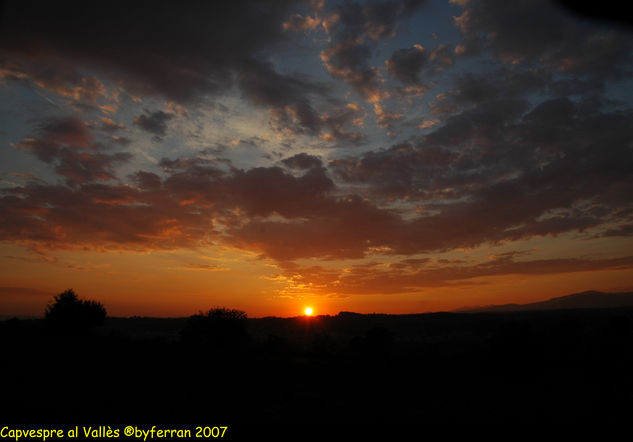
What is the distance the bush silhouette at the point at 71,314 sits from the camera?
42.9 meters

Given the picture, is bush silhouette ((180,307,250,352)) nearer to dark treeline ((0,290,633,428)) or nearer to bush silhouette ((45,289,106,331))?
dark treeline ((0,290,633,428))

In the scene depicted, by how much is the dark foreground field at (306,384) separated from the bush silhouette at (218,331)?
0.35 m

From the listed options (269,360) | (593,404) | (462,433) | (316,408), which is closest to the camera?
(462,433)

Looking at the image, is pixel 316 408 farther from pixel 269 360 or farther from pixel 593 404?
pixel 269 360

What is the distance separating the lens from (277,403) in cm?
1962

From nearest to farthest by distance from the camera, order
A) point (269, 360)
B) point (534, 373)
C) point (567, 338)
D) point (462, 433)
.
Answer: point (462, 433) < point (534, 373) < point (269, 360) < point (567, 338)

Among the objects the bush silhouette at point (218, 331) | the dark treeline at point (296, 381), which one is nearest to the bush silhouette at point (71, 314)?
the dark treeline at point (296, 381)

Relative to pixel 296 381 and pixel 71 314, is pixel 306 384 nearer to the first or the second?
pixel 296 381

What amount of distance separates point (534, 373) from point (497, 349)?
12.6 feet

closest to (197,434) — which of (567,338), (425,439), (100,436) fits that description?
(100,436)

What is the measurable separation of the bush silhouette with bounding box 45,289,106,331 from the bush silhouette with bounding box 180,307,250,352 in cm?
1287

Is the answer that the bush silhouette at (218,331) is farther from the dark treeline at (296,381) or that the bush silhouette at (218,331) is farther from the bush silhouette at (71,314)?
the bush silhouette at (71,314)

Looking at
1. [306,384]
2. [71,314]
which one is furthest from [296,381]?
[71,314]

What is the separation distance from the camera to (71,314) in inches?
1709
